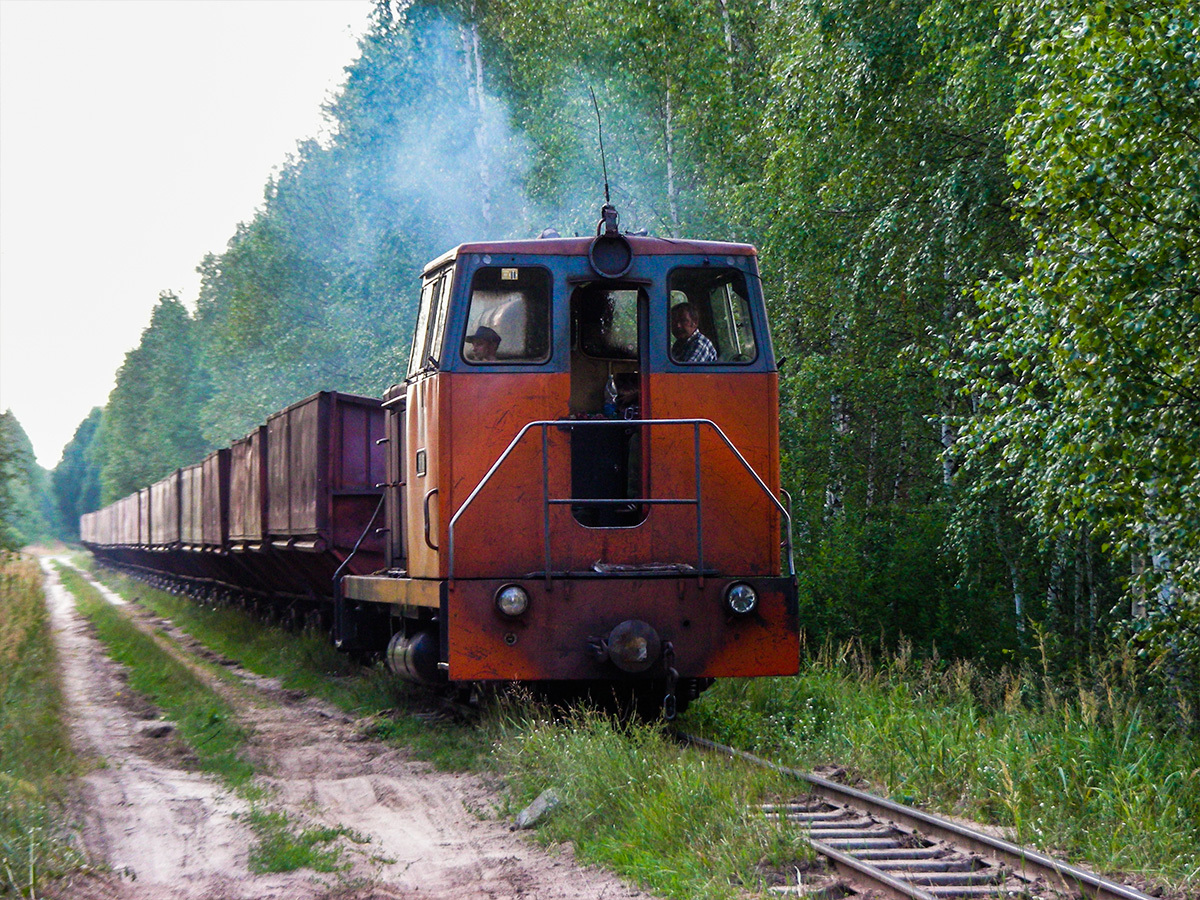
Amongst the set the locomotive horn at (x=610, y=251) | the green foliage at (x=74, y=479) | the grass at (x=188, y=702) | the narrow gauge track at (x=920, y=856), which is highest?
the green foliage at (x=74, y=479)

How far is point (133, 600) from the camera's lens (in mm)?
33406

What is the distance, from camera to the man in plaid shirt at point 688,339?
764cm

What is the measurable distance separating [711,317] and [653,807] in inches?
133

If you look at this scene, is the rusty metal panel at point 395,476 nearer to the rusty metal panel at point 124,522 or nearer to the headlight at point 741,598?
the headlight at point 741,598

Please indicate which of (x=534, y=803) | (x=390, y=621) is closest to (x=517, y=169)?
(x=390, y=621)

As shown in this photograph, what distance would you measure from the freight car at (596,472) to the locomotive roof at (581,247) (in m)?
0.01

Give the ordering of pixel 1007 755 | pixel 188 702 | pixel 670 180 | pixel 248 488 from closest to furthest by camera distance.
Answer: pixel 1007 755
pixel 188 702
pixel 248 488
pixel 670 180

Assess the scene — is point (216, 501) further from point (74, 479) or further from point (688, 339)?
point (74, 479)

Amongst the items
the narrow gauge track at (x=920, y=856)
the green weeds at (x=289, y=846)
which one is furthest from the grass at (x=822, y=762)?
the green weeds at (x=289, y=846)

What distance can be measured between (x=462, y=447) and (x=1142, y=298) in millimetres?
4065

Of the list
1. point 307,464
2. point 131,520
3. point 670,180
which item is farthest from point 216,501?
point 131,520

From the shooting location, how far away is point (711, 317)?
7.76 meters

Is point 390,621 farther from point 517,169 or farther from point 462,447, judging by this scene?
point 517,169

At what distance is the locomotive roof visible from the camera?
297 inches
